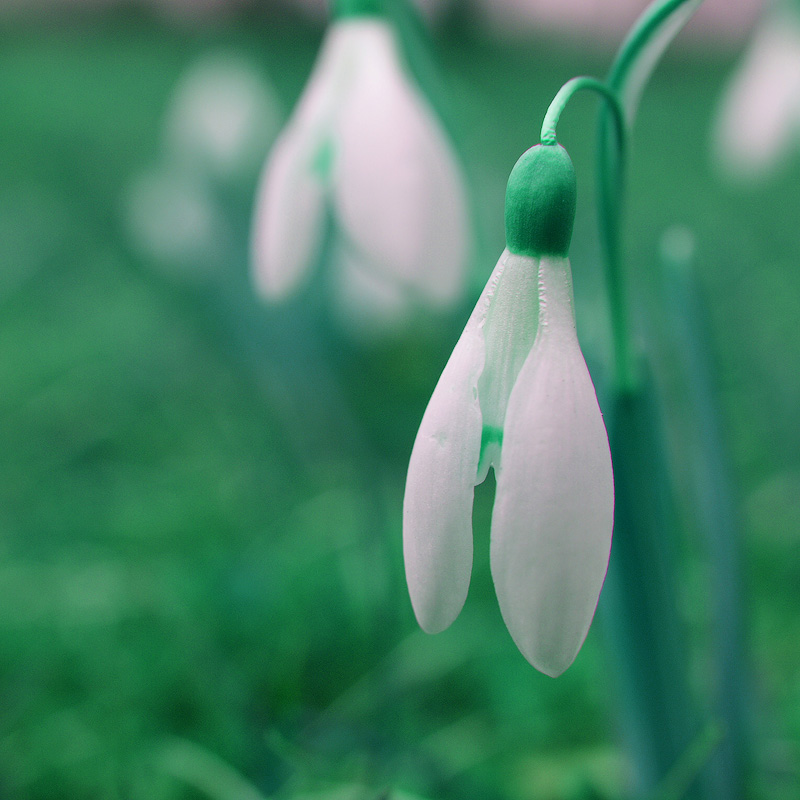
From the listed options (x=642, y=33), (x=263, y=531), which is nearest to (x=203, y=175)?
(x=263, y=531)

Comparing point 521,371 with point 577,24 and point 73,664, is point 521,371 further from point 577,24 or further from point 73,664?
point 577,24

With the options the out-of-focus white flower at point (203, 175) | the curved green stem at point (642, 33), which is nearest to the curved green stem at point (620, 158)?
the curved green stem at point (642, 33)

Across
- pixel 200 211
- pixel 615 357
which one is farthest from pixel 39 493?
pixel 615 357

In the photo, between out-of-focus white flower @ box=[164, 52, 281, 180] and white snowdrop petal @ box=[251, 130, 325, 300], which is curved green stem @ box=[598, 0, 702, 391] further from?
out-of-focus white flower @ box=[164, 52, 281, 180]

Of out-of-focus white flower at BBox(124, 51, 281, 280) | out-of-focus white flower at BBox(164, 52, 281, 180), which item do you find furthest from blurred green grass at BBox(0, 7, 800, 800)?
out-of-focus white flower at BBox(164, 52, 281, 180)

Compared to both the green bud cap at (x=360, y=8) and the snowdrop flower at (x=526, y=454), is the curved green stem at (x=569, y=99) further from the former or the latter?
the green bud cap at (x=360, y=8)

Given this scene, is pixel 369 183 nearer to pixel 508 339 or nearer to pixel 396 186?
pixel 396 186

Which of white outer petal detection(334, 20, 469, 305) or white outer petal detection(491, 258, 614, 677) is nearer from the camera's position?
white outer petal detection(491, 258, 614, 677)
